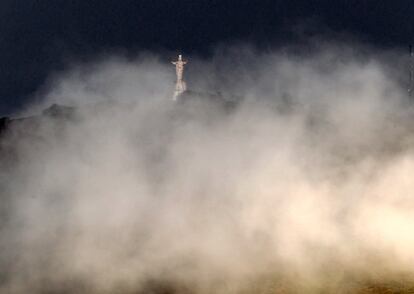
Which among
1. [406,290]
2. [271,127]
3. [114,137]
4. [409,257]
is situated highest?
[114,137]

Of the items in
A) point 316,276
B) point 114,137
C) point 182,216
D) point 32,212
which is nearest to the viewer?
point 316,276

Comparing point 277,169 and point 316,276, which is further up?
point 277,169

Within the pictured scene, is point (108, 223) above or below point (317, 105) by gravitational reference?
below

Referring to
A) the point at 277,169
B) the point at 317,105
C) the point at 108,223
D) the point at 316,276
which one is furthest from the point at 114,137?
the point at 316,276

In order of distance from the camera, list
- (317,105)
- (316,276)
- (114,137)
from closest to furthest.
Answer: (316,276)
(114,137)
(317,105)

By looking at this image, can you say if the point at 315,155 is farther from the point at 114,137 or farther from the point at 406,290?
the point at 114,137

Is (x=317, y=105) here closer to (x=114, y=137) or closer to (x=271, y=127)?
(x=271, y=127)

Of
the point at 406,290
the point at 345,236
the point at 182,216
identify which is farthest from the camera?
the point at 182,216

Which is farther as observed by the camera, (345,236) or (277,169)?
(277,169)

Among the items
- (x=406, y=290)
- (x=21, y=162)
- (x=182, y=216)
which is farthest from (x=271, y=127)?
(x=21, y=162)
